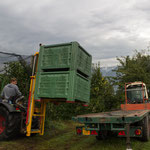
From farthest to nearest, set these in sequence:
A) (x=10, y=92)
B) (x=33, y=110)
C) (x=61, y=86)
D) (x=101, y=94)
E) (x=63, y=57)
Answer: (x=101, y=94), (x=10, y=92), (x=33, y=110), (x=63, y=57), (x=61, y=86)

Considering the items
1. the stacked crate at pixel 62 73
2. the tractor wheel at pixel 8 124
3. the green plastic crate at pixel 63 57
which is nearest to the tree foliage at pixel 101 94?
the stacked crate at pixel 62 73

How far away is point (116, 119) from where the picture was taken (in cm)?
439

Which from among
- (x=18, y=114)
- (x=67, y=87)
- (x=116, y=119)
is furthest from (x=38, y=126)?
(x=116, y=119)

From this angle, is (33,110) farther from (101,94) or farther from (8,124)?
(101,94)

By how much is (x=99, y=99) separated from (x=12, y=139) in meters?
8.06

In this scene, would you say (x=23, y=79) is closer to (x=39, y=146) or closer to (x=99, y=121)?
(x=39, y=146)

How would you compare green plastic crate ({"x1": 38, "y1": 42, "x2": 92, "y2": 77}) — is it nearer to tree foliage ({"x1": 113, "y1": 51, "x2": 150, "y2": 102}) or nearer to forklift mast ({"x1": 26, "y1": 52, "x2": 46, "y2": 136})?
forklift mast ({"x1": 26, "y1": 52, "x2": 46, "y2": 136})

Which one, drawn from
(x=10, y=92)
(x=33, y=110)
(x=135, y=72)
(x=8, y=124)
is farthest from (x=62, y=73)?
(x=135, y=72)

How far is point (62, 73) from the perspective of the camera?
5223mm

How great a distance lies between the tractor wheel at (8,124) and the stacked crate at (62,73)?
1.04 m

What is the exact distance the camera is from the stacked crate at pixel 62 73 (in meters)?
5.05

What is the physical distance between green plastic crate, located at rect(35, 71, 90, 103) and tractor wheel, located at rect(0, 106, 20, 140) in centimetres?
106

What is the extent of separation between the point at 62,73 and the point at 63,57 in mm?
482

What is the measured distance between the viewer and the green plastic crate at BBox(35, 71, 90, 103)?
4.98m
